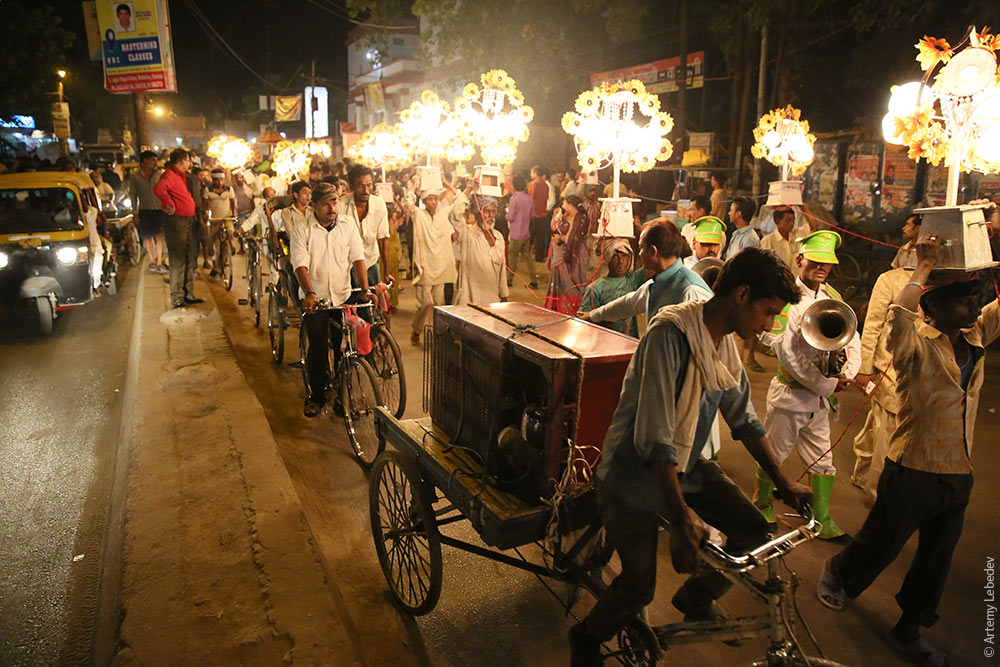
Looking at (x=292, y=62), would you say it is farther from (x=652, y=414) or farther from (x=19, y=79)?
(x=652, y=414)

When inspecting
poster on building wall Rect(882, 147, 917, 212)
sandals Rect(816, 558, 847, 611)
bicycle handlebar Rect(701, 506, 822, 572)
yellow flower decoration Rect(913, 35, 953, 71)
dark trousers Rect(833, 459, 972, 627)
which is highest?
yellow flower decoration Rect(913, 35, 953, 71)

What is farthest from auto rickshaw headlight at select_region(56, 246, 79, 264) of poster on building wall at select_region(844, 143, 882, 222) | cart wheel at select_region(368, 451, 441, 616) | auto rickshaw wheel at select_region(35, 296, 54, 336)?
poster on building wall at select_region(844, 143, 882, 222)

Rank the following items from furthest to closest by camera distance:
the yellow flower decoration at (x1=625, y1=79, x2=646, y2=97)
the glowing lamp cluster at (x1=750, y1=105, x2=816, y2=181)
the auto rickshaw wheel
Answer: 1. the auto rickshaw wheel
2. the glowing lamp cluster at (x1=750, y1=105, x2=816, y2=181)
3. the yellow flower decoration at (x1=625, y1=79, x2=646, y2=97)

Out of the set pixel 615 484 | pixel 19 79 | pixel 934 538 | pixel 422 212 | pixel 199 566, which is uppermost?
pixel 19 79

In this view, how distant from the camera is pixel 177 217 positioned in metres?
9.39

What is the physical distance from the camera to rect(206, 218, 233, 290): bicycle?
12625 mm

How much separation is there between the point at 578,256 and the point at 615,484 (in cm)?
620

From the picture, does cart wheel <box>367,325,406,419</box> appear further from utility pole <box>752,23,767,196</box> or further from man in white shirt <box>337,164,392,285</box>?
utility pole <box>752,23,767,196</box>

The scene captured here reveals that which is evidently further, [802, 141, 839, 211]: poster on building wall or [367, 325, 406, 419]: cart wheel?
[802, 141, 839, 211]: poster on building wall

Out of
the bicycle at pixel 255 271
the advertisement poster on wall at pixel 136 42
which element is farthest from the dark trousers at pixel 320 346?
the advertisement poster on wall at pixel 136 42

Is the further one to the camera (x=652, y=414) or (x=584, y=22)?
(x=584, y=22)

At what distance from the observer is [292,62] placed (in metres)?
43.8

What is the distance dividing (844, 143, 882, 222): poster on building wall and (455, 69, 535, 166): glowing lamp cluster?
749 cm

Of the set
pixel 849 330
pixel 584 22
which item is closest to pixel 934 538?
pixel 849 330
